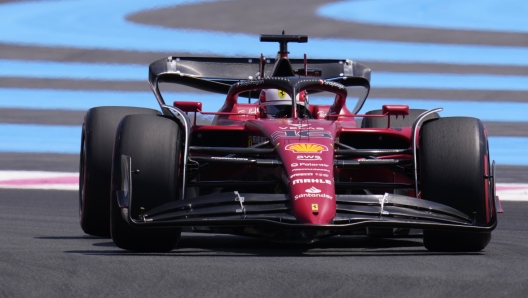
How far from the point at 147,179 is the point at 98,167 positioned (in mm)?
1275

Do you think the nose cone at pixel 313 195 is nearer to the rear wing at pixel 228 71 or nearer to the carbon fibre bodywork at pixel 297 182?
the carbon fibre bodywork at pixel 297 182

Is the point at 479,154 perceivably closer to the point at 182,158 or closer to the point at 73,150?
the point at 182,158

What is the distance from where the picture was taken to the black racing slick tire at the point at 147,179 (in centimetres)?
603

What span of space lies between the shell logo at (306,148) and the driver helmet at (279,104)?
1.48 m

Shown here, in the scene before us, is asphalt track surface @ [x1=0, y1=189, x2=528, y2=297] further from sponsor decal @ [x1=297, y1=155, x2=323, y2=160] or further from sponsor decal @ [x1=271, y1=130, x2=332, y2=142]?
sponsor decal @ [x1=271, y1=130, x2=332, y2=142]

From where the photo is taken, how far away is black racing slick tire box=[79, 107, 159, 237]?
725 centimetres

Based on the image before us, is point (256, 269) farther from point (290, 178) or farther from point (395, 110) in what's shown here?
point (395, 110)

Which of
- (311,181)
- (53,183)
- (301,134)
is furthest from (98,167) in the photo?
(53,183)

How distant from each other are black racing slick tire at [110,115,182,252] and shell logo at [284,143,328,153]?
64cm

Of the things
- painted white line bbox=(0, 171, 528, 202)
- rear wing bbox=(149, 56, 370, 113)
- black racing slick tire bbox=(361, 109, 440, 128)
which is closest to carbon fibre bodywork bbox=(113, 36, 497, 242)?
black racing slick tire bbox=(361, 109, 440, 128)

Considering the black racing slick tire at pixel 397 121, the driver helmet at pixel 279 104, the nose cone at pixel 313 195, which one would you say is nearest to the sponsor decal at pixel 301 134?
the nose cone at pixel 313 195

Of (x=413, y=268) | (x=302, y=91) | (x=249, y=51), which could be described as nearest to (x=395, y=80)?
(x=249, y=51)

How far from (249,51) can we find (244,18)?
6.19 feet

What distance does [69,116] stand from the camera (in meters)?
16.0
